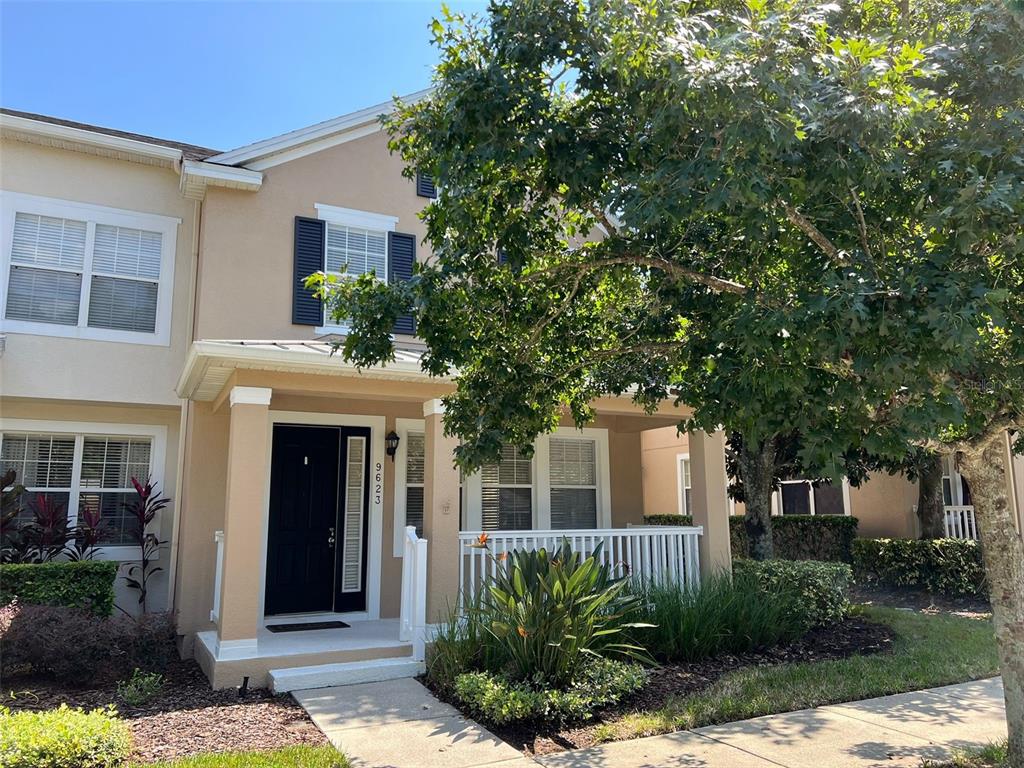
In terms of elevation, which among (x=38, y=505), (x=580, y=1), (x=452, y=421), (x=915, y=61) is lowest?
(x=38, y=505)

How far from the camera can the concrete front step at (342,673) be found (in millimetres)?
6973

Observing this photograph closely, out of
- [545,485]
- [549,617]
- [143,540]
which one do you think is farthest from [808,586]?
[143,540]

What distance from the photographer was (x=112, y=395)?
973 cm

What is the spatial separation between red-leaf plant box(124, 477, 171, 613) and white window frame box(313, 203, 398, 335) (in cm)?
314

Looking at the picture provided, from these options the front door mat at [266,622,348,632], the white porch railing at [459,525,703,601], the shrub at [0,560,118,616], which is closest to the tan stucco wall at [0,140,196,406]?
the shrub at [0,560,118,616]

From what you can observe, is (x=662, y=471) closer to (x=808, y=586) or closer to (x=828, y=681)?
(x=808, y=586)

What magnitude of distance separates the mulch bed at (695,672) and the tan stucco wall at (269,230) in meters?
5.46

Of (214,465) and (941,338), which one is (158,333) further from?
(941,338)

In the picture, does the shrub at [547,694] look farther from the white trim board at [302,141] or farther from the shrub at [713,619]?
the white trim board at [302,141]

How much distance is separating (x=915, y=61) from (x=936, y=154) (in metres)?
0.67

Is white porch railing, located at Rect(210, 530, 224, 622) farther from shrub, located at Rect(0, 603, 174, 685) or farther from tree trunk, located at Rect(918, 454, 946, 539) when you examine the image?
tree trunk, located at Rect(918, 454, 946, 539)

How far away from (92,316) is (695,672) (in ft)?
28.4

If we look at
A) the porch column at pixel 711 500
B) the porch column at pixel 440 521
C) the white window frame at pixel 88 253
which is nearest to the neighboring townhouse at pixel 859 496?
the porch column at pixel 711 500

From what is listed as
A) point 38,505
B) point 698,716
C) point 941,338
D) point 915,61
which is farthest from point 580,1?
point 38,505
